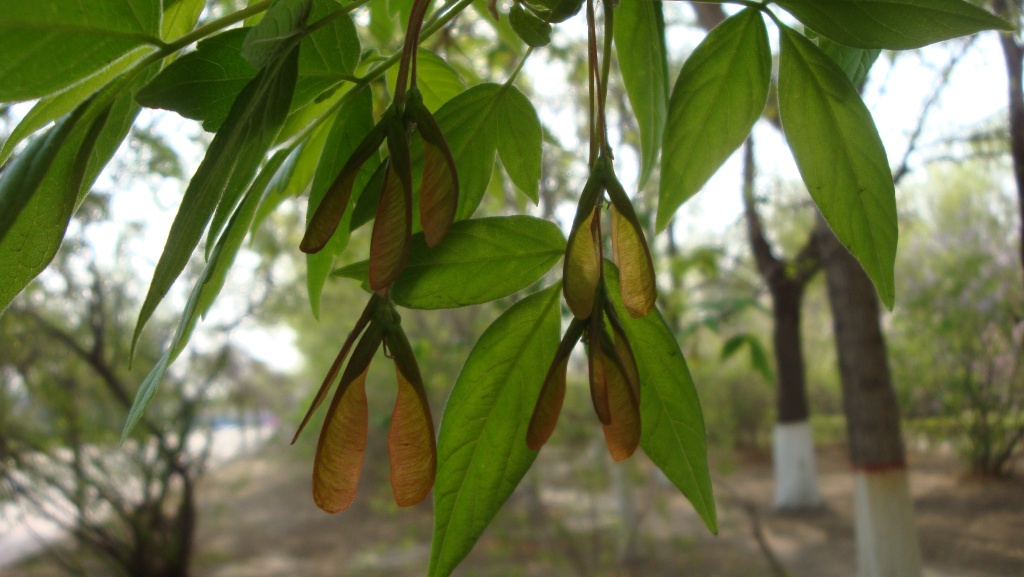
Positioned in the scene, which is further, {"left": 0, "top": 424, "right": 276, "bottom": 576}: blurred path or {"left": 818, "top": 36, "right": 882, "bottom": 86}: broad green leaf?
{"left": 0, "top": 424, "right": 276, "bottom": 576}: blurred path

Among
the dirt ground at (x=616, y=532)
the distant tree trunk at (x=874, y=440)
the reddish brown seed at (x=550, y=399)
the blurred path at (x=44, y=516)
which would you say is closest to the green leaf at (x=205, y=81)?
the reddish brown seed at (x=550, y=399)

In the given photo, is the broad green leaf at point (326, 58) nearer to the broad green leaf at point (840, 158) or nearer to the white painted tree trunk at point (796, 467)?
the broad green leaf at point (840, 158)

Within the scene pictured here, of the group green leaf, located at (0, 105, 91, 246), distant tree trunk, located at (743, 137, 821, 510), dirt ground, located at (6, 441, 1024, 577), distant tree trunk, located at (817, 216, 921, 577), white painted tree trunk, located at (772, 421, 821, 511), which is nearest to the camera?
green leaf, located at (0, 105, 91, 246)

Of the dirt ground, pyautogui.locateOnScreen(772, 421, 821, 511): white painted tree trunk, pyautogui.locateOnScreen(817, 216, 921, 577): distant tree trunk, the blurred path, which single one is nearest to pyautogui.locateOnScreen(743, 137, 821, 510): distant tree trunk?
pyautogui.locateOnScreen(772, 421, 821, 511): white painted tree trunk

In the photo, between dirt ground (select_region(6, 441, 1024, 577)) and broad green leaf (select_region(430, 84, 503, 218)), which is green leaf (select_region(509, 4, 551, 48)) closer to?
broad green leaf (select_region(430, 84, 503, 218))

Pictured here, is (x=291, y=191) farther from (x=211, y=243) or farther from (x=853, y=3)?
(x=853, y=3)

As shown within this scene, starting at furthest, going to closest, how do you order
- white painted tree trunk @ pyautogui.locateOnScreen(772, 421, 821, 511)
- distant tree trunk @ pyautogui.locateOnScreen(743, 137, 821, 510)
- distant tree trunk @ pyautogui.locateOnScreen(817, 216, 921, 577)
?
1. white painted tree trunk @ pyautogui.locateOnScreen(772, 421, 821, 511)
2. distant tree trunk @ pyautogui.locateOnScreen(743, 137, 821, 510)
3. distant tree trunk @ pyautogui.locateOnScreen(817, 216, 921, 577)
